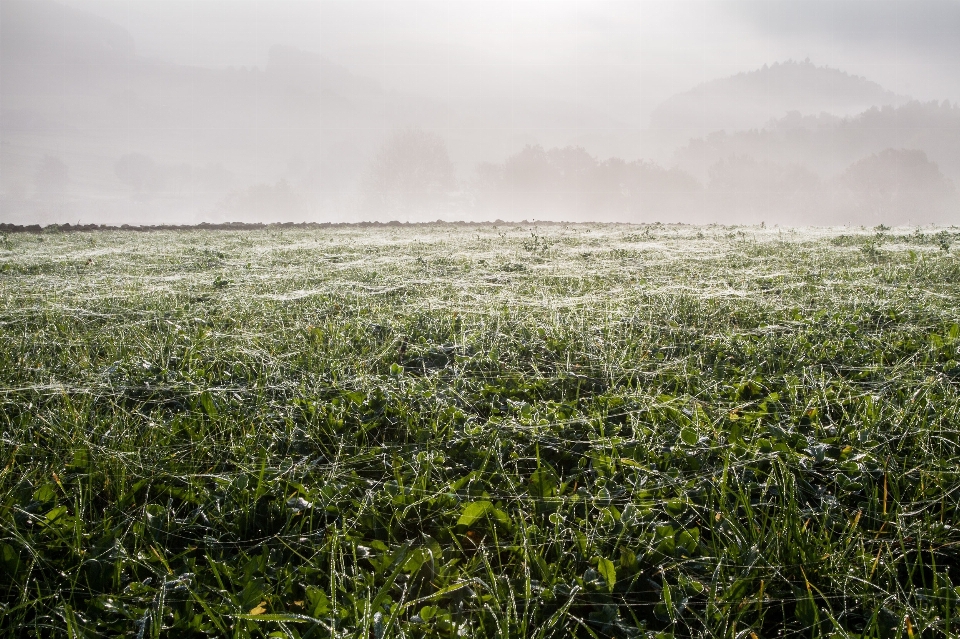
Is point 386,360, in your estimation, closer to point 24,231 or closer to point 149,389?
point 149,389

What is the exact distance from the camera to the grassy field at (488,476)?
5.35 ft

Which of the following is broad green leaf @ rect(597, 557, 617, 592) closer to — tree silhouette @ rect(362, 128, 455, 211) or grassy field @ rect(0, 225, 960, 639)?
grassy field @ rect(0, 225, 960, 639)

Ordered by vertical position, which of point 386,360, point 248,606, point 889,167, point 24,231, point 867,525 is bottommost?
point 248,606

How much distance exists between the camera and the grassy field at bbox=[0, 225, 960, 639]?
1.63m

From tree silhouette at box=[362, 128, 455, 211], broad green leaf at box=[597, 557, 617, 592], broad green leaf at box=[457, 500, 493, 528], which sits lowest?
broad green leaf at box=[597, 557, 617, 592]

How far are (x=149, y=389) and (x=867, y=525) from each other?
3963 millimetres

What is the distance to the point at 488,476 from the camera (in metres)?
2.38

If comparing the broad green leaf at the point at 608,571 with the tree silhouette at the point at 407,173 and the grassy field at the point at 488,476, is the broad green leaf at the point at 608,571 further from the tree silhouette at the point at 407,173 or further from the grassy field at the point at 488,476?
the tree silhouette at the point at 407,173

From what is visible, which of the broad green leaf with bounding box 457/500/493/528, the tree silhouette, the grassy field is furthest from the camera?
the tree silhouette

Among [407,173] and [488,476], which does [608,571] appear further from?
[407,173]

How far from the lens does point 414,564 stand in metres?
1.84

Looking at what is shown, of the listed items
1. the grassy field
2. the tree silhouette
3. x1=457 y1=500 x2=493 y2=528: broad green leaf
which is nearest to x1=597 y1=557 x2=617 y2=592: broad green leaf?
the grassy field

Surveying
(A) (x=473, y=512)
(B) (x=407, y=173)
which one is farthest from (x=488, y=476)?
(B) (x=407, y=173)

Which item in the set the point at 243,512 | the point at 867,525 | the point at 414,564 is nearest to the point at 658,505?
the point at 867,525
